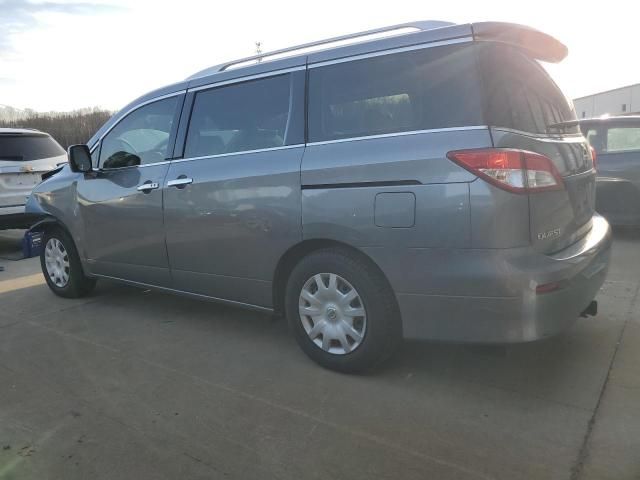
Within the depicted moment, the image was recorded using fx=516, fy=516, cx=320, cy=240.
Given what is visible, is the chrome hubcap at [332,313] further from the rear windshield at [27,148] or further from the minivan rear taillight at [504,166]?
the rear windshield at [27,148]

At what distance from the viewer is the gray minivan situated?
255 centimetres

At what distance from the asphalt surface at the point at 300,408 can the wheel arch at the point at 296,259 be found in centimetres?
43

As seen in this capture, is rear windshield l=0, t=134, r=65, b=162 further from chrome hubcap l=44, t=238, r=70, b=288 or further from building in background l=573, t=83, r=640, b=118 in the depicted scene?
building in background l=573, t=83, r=640, b=118

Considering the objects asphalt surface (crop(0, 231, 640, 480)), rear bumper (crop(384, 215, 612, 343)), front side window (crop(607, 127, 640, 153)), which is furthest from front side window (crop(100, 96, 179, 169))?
front side window (crop(607, 127, 640, 153))

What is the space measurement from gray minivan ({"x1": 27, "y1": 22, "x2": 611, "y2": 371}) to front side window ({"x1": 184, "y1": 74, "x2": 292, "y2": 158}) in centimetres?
1

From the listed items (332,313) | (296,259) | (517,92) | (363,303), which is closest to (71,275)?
(296,259)

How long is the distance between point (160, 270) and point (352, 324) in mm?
1822

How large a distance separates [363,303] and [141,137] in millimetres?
2502

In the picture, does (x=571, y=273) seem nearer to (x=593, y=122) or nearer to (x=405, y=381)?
(x=405, y=381)

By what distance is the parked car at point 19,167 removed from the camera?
23.9 feet

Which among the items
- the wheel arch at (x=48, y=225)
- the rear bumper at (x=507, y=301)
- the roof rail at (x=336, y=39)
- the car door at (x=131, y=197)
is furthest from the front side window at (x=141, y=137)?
the rear bumper at (x=507, y=301)

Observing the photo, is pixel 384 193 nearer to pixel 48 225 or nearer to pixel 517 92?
pixel 517 92

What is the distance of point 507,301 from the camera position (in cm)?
253

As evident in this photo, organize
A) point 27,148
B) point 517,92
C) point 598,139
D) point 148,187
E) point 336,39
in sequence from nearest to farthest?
point 517,92 → point 336,39 → point 148,187 → point 598,139 → point 27,148
